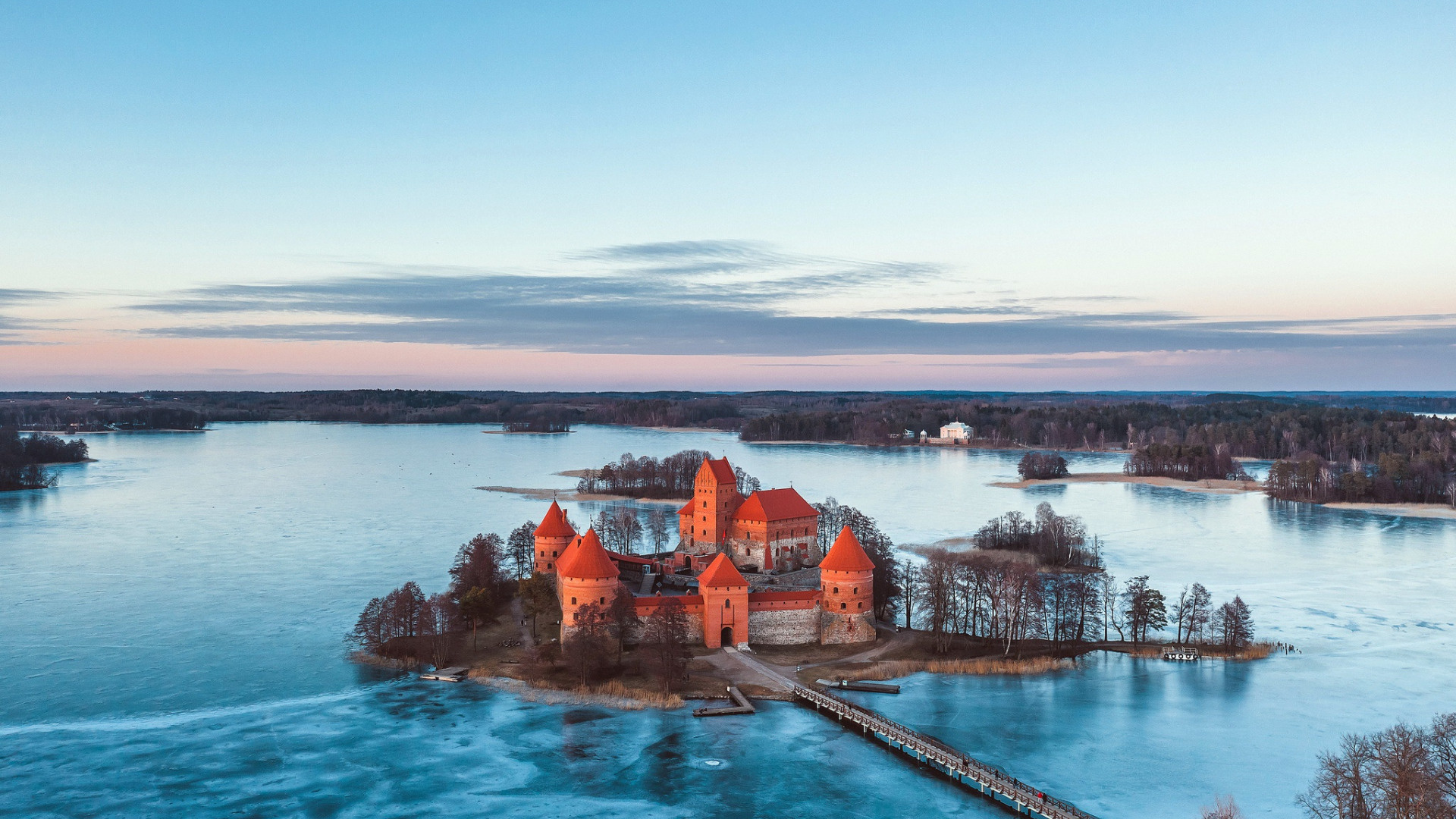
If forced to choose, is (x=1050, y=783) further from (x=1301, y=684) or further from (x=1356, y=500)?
(x=1356, y=500)

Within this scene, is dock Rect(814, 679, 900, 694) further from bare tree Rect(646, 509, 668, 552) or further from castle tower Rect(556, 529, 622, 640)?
bare tree Rect(646, 509, 668, 552)

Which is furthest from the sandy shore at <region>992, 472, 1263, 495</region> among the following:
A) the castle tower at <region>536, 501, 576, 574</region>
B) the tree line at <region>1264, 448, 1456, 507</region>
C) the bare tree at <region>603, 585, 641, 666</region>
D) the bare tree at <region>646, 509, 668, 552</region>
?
the bare tree at <region>603, 585, 641, 666</region>

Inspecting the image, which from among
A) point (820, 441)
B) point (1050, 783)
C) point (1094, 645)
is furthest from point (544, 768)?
point (820, 441)

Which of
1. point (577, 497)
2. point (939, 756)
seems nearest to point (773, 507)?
point (939, 756)

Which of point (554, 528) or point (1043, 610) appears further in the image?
point (554, 528)

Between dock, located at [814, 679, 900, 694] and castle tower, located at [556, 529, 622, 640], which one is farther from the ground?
castle tower, located at [556, 529, 622, 640]

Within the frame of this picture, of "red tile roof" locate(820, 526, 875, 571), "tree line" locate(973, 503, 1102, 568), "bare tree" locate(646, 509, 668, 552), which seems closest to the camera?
"red tile roof" locate(820, 526, 875, 571)

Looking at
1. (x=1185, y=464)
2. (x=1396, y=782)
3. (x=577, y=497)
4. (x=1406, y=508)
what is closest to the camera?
(x=1396, y=782)

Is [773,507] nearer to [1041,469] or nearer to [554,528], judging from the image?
[554,528]
